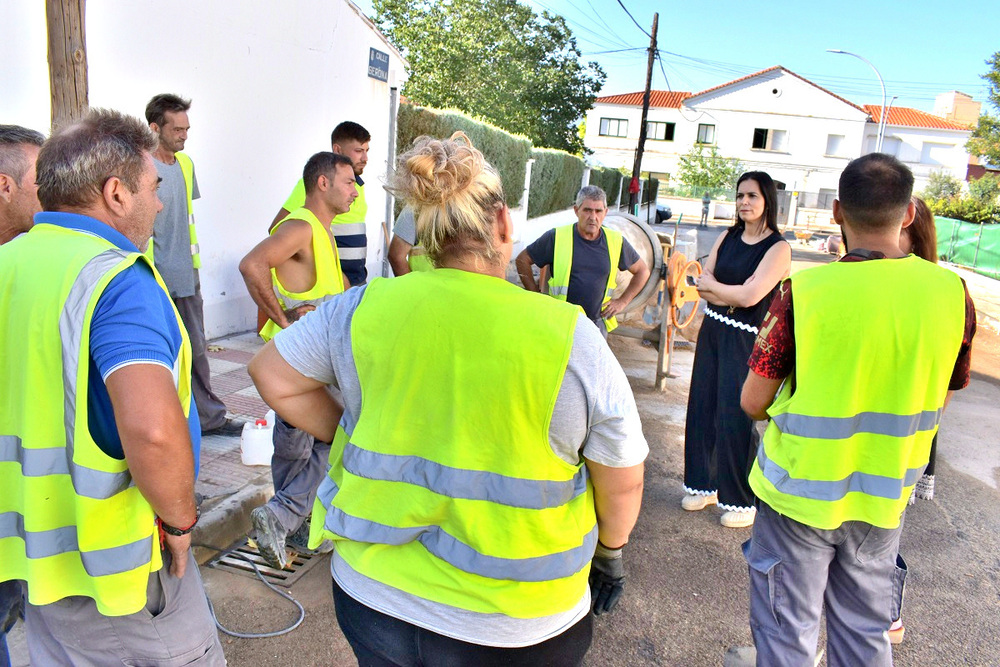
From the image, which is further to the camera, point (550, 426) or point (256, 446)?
Result: point (256, 446)

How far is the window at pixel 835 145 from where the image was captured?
49.7 m

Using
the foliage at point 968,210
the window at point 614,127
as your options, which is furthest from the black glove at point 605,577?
the window at point 614,127

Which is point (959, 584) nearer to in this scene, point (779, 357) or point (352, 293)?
point (779, 357)

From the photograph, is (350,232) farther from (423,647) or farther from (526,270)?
(423,647)

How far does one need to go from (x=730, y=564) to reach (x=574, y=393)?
9.31 ft

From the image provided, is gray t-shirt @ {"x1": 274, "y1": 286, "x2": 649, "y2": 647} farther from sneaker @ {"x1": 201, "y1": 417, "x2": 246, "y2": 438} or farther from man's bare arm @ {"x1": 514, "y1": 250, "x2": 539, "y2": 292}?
man's bare arm @ {"x1": 514, "y1": 250, "x2": 539, "y2": 292}

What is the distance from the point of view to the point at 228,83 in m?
6.93

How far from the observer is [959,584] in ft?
12.4

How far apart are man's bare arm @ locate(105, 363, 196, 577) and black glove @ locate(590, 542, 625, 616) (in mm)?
952

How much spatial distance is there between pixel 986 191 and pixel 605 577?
125ft

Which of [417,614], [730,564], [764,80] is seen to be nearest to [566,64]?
[764,80]

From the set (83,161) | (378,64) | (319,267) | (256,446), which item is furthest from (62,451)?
(378,64)

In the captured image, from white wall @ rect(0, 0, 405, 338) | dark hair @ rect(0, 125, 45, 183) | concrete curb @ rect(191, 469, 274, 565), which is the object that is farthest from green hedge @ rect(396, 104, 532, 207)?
dark hair @ rect(0, 125, 45, 183)

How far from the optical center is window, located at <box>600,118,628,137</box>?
53.6m
